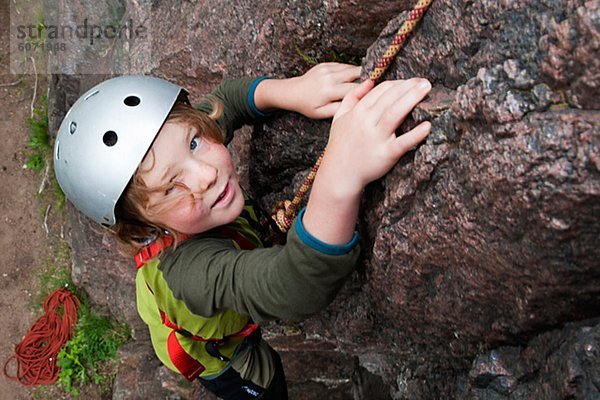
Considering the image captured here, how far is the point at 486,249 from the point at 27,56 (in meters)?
7.19

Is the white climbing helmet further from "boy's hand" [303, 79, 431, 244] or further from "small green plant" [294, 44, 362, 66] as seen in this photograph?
"boy's hand" [303, 79, 431, 244]

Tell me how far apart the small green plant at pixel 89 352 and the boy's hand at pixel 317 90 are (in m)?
4.21

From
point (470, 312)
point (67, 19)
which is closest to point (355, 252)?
point (470, 312)

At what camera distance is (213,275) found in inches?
95.3

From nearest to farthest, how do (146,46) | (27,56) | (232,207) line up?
(232,207), (146,46), (27,56)

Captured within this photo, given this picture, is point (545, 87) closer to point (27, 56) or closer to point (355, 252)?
point (355, 252)

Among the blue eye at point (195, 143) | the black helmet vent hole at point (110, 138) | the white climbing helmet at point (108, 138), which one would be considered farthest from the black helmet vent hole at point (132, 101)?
the blue eye at point (195, 143)

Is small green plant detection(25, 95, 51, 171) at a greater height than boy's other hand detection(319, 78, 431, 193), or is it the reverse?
boy's other hand detection(319, 78, 431, 193)

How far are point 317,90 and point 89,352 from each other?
15.9 ft

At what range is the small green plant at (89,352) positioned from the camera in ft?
20.4

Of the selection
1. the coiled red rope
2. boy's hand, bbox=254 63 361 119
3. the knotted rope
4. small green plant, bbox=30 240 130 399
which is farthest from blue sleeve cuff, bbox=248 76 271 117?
the coiled red rope

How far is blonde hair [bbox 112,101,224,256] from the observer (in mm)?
2549

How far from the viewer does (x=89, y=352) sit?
6289 mm

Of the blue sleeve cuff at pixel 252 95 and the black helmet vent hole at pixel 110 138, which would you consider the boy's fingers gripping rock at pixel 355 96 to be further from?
the black helmet vent hole at pixel 110 138
